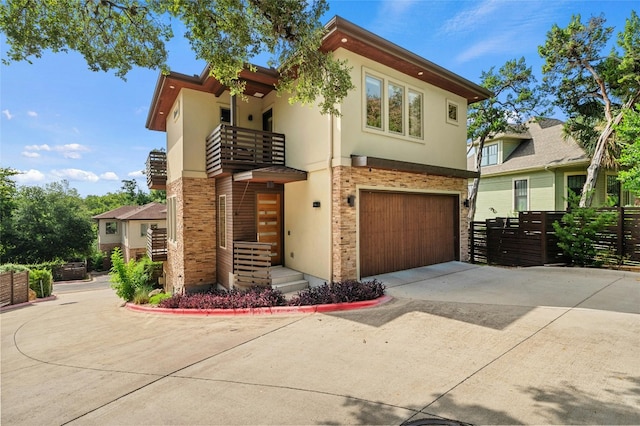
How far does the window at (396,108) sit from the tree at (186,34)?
320 cm

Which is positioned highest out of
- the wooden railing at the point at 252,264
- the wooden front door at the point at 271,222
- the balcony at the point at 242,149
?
the balcony at the point at 242,149

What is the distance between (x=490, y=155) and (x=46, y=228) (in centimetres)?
3766

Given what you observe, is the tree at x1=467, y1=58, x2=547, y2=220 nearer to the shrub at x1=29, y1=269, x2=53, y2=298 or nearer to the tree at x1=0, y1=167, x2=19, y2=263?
the shrub at x1=29, y1=269, x2=53, y2=298

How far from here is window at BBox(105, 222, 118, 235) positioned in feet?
102

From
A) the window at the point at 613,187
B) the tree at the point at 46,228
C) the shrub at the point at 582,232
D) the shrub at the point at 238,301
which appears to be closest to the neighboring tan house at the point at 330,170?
the shrub at the point at 238,301

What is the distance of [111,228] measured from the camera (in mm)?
31047

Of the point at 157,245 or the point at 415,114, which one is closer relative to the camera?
the point at 415,114

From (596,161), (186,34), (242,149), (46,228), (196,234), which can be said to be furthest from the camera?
(46,228)

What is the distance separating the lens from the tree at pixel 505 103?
1514cm

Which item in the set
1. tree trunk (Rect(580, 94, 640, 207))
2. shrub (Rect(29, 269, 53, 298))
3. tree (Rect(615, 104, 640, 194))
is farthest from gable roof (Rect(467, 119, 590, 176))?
shrub (Rect(29, 269, 53, 298))

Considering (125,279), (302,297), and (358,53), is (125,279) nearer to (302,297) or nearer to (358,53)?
(302,297)

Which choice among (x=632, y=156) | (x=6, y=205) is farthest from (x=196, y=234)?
(x=6, y=205)

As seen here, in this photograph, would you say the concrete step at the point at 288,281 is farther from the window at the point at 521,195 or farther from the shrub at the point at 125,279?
the window at the point at 521,195

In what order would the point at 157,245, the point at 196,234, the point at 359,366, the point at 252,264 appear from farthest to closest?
the point at 157,245 → the point at 196,234 → the point at 252,264 → the point at 359,366
